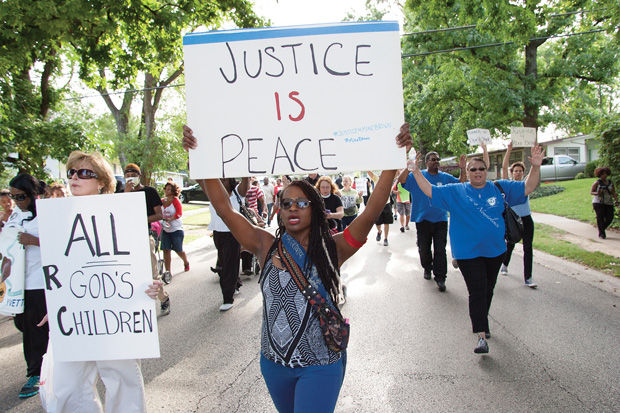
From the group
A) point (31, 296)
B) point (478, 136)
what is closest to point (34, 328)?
point (31, 296)

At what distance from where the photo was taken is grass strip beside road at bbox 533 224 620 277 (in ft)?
25.2

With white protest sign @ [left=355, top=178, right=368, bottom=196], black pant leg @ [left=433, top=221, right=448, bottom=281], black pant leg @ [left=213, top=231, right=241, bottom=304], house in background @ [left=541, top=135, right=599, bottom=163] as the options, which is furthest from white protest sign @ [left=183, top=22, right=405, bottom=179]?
house in background @ [left=541, top=135, right=599, bottom=163]

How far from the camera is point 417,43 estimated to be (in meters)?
16.2

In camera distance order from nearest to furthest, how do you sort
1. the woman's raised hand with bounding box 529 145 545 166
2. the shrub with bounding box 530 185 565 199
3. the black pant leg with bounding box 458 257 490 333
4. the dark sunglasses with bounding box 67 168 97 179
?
1. the dark sunglasses with bounding box 67 168 97 179
2. the woman's raised hand with bounding box 529 145 545 166
3. the black pant leg with bounding box 458 257 490 333
4. the shrub with bounding box 530 185 565 199

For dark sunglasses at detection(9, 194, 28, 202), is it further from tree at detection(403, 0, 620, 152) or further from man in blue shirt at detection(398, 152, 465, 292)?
tree at detection(403, 0, 620, 152)

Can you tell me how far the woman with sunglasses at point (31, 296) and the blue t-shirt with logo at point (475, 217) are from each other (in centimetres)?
382

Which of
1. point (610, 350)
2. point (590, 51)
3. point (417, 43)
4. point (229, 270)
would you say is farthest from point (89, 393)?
point (590, 51)

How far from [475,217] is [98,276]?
11.3 ft

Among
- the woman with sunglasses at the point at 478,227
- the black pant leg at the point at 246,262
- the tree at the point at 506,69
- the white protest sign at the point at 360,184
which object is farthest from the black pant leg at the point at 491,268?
the white protest sign at the point at 360,184

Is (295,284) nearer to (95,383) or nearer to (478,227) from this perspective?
(95,383)

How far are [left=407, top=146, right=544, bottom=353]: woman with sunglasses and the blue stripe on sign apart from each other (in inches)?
84.5

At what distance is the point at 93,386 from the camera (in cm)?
273

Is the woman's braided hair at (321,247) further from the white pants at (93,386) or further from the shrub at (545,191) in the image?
the shrub at (545,191)

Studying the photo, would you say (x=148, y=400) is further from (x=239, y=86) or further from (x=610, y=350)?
(x=610, y=350)
